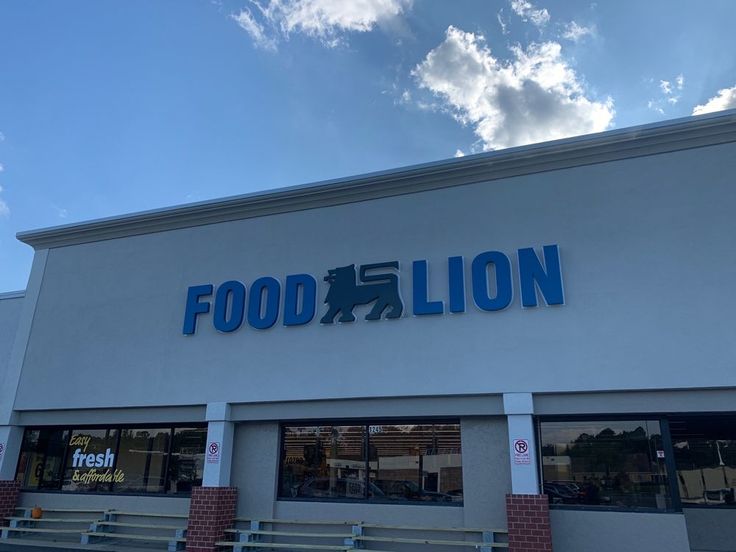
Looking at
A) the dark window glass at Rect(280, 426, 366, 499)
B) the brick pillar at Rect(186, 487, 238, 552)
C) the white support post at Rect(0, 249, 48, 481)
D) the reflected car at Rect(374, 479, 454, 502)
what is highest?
the white support post at Rect(0, 249, 48, 481)

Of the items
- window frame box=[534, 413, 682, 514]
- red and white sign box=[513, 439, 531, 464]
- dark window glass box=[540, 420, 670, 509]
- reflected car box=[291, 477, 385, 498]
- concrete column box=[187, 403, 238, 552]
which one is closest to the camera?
window frame box=[534, 413, 682, 514]

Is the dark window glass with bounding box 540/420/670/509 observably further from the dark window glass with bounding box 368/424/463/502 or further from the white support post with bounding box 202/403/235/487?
the white support post with bounding box 202/403/235/487

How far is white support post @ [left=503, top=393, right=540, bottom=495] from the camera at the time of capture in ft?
34.2

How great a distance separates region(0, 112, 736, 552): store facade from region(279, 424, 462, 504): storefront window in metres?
0.04

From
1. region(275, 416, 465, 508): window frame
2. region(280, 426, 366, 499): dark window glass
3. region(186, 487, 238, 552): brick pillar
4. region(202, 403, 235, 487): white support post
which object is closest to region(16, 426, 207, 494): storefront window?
region(202, 403, 235, 487): white support post

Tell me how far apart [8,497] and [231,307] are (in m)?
7.51

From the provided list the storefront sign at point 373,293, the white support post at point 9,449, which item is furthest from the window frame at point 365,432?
the white support post at point 9,449

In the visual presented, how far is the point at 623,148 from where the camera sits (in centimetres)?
1160

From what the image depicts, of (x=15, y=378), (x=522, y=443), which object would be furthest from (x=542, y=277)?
(x=15, y=378)

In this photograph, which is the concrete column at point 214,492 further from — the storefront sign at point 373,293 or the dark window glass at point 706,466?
the dark window glass at point 706,466

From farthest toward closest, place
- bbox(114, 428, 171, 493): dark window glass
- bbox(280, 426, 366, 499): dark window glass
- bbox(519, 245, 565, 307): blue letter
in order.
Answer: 1. bbox(114, 428, 171, 493): dark window glass
2. bbox(280, 426, 366, 499): dark window glass
3. bbox(519, 245, 565, 307): blue letter

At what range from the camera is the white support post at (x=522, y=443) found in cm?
1041

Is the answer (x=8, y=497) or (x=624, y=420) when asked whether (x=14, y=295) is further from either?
(x=624, y=420)

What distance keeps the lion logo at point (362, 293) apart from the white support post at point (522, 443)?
2967mm
